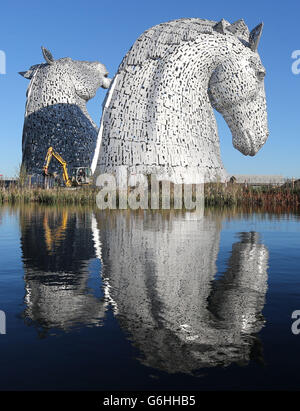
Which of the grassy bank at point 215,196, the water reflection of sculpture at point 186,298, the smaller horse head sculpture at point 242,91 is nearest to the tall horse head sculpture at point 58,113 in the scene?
the grassy bank at point 215,196

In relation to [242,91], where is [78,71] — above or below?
above

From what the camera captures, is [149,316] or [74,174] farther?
[74,174]

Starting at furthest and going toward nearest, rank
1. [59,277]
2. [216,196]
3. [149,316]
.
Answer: [216,196]
[59,277]
[149,316]

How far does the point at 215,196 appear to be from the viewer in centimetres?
2080

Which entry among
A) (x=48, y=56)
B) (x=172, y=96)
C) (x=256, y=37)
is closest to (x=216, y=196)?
(x=172, y=96)

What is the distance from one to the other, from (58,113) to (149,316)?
27.9 m

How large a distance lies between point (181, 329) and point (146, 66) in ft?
68.8

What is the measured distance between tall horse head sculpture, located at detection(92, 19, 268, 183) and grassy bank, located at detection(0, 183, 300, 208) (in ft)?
6.72

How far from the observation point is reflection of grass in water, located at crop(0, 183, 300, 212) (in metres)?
20.7

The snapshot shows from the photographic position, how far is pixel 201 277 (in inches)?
222

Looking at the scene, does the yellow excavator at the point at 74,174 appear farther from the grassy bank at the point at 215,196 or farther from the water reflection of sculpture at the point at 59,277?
the water reflection of sculpture at the point at 59,277

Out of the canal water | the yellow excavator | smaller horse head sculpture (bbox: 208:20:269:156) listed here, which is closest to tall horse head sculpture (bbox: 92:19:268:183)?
smaller horse head sculpture (bbox: 208:20:269:156)

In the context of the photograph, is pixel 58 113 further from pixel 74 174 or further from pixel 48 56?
pixel 74 174

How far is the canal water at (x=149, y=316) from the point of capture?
9.75 feet
